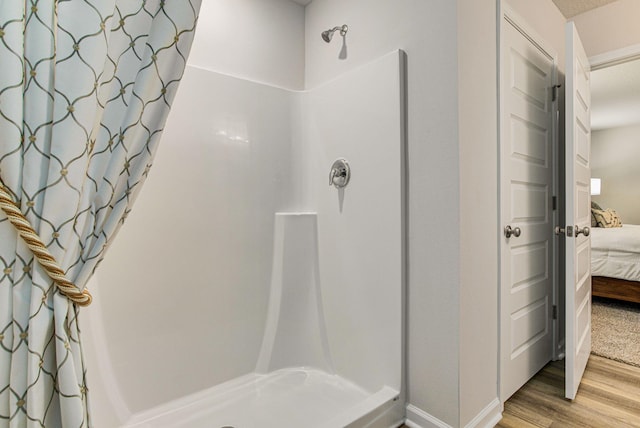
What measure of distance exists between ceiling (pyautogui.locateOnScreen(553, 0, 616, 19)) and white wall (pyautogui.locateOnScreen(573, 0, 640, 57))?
4 centimetres

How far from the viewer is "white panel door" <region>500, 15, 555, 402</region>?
172 cm

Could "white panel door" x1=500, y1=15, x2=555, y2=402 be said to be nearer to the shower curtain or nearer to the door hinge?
the door hinge

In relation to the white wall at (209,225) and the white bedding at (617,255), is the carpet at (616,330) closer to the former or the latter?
the white bedding at (617,255)

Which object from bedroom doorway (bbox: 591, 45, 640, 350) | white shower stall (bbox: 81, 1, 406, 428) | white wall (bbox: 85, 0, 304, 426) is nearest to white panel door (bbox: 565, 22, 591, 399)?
bedroom doorway (bbox: 591, 45, 640, 350)

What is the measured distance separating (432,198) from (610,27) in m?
2.04

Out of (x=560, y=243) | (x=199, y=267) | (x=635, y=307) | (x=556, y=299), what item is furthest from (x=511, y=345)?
(x=635, y=307)

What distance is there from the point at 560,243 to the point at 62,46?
2785 millimetres

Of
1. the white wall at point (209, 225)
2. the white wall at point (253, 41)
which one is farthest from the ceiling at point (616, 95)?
the white wall at point (209, 225)

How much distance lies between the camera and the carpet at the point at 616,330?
231 centimetres

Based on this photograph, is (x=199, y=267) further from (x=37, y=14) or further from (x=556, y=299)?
(x=556, y=299)

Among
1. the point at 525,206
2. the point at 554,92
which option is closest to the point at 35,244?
the point at 525,206

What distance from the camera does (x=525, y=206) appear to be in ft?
6.25

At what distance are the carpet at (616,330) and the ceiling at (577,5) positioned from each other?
243 cm

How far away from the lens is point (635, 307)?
3.44m
